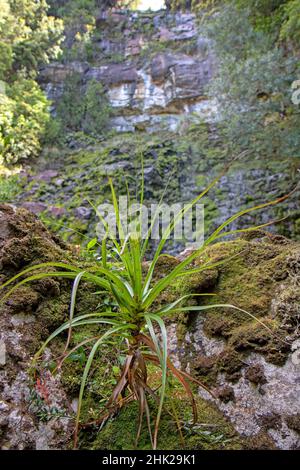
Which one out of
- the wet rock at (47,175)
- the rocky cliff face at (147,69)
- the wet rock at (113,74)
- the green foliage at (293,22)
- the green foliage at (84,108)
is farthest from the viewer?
the wet rock at (113,74)

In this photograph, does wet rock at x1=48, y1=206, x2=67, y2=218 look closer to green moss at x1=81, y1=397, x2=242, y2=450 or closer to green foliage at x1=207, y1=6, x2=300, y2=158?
green foliage at x1=207, y1=6, x2=300, y2=158

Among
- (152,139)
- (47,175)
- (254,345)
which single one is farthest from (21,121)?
(254,345)

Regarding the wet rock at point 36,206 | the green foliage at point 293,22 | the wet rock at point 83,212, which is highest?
the green foliage at point 293,22

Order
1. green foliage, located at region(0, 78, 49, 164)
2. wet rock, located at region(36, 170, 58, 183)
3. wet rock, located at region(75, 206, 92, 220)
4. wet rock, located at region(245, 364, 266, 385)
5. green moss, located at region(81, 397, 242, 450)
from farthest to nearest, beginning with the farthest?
wet rock, located at region(36, 170, 58, 183)
green foliage, located at region(0, 78, 49, 164)
wet rock, located at region(75, 206, 92, 220)
wet rock, located at region(245, 364, 266, 385)
green moss, located at region(81, 397, 242, 450)

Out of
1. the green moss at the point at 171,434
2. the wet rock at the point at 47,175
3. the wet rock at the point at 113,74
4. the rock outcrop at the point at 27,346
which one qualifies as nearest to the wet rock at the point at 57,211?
the wet rock at the point at 47,175

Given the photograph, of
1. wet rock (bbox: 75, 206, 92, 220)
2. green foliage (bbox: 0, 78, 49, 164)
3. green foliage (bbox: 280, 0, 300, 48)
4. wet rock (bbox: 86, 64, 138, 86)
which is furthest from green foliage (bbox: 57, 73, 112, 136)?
green foliage (bbox: 280, 0, 300, 48)

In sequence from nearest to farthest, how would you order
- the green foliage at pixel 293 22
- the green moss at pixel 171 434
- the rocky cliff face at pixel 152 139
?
the green moss at pixel 171 434 → the green foliage at pixel 293 22 → the rocky cliff face at pixel 152 139

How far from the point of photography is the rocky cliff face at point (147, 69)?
10109 millimetres

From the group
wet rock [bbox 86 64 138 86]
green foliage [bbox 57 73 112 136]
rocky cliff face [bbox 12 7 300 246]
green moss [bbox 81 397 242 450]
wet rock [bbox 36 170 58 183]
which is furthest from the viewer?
wet rock [bbox 86 64 138 86]

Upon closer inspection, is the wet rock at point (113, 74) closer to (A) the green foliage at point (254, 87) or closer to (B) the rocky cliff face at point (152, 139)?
(B) the rocky cliff face at point (152, 139)

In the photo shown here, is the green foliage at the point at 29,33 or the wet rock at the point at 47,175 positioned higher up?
the green foliage at the point at 29,33

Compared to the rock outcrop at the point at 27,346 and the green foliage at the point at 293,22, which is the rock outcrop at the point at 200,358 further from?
the green foliage at the point at 293,22

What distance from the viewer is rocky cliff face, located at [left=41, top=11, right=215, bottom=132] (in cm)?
1011

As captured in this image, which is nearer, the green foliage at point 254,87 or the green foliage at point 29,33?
the green foliage at point 254,87
